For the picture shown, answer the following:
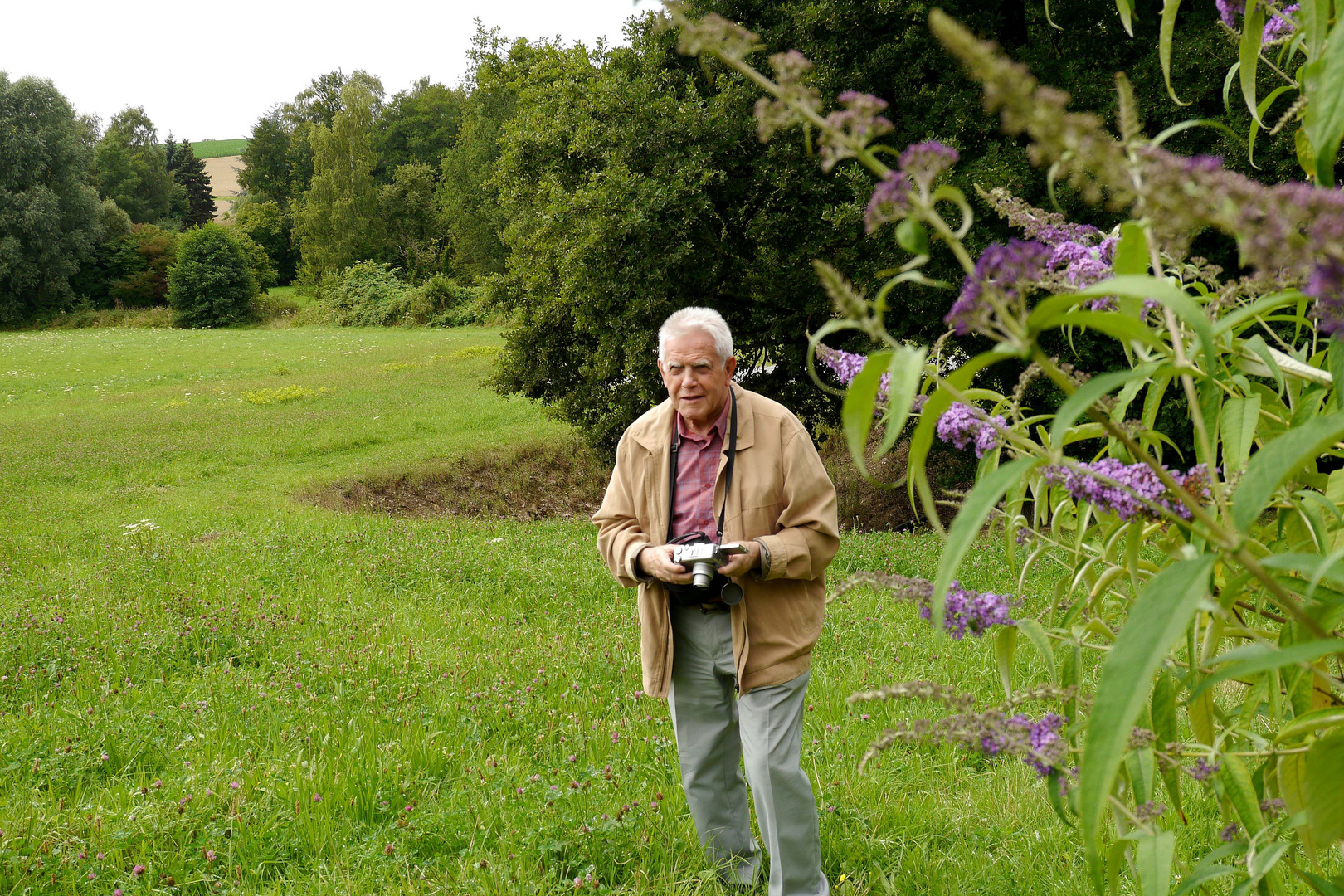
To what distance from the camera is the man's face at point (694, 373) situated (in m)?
2.98

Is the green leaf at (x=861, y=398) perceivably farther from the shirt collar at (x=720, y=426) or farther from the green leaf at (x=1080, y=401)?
the shirt collar at (x=720, y=426)

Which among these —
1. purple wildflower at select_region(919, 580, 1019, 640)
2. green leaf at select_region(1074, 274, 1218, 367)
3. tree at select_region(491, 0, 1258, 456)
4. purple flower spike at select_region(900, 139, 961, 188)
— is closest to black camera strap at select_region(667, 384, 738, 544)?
purple wildflower at select_region(919, 580, 1019, 640)

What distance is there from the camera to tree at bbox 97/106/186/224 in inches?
2312

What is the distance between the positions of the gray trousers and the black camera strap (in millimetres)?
289

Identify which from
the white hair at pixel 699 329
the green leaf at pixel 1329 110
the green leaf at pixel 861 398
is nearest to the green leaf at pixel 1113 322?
the green leaf at pixel 861 398

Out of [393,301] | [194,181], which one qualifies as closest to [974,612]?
[393,301]

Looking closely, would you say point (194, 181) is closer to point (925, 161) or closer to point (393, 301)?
point (393, 301)

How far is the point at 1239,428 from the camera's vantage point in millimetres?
1188

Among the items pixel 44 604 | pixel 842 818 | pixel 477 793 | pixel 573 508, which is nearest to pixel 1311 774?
pixel 842 818

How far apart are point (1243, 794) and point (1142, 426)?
18.3 inches

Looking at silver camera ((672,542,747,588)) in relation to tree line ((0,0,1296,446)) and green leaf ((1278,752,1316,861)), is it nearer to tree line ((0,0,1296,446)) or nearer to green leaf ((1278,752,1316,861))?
green leaf ((1278,752,1316,861))

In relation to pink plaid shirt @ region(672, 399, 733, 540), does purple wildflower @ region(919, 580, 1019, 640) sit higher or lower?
higher

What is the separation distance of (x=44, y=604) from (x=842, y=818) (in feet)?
17.3

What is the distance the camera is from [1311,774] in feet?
2.56
